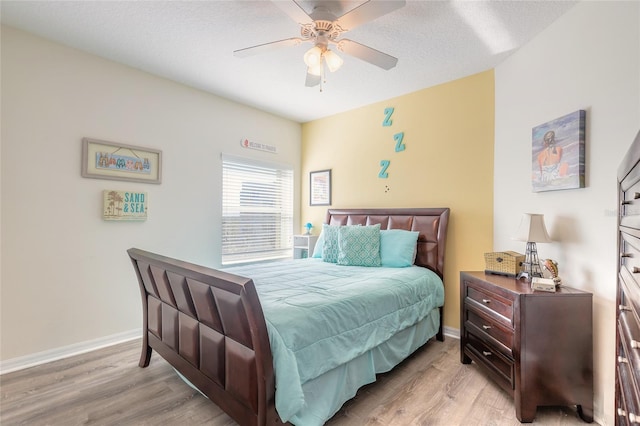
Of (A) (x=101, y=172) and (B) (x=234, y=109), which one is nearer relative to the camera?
(A) (x=101, y=172)

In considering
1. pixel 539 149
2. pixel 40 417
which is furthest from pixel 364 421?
pixel 539 149

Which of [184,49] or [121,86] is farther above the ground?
[184,49]

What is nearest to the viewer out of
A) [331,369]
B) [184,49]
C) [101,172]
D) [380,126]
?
[331,369]

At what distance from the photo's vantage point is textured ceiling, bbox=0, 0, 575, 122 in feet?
6.83

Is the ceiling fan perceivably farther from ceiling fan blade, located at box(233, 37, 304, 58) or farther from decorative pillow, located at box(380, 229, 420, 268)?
decorative pillow, located at box(380, 229, 420, 268)

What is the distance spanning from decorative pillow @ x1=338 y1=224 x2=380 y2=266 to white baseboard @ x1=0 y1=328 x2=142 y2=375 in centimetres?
224

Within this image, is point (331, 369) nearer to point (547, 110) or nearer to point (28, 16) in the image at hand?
point (547, 110)

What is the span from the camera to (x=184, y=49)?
2611 millimetres

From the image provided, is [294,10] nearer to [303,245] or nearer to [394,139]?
[394,139]

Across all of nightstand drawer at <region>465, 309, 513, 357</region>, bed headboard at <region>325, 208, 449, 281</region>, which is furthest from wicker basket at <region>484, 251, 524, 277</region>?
bed headboard at <region>325, 208, 449, 281</region>

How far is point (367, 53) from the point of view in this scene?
81.7 inches

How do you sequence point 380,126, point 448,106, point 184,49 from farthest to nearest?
point 380,126, point 448,106, point 184,49

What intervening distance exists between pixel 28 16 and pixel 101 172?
122cm

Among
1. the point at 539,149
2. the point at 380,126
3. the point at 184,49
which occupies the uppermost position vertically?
the point at 184,49
